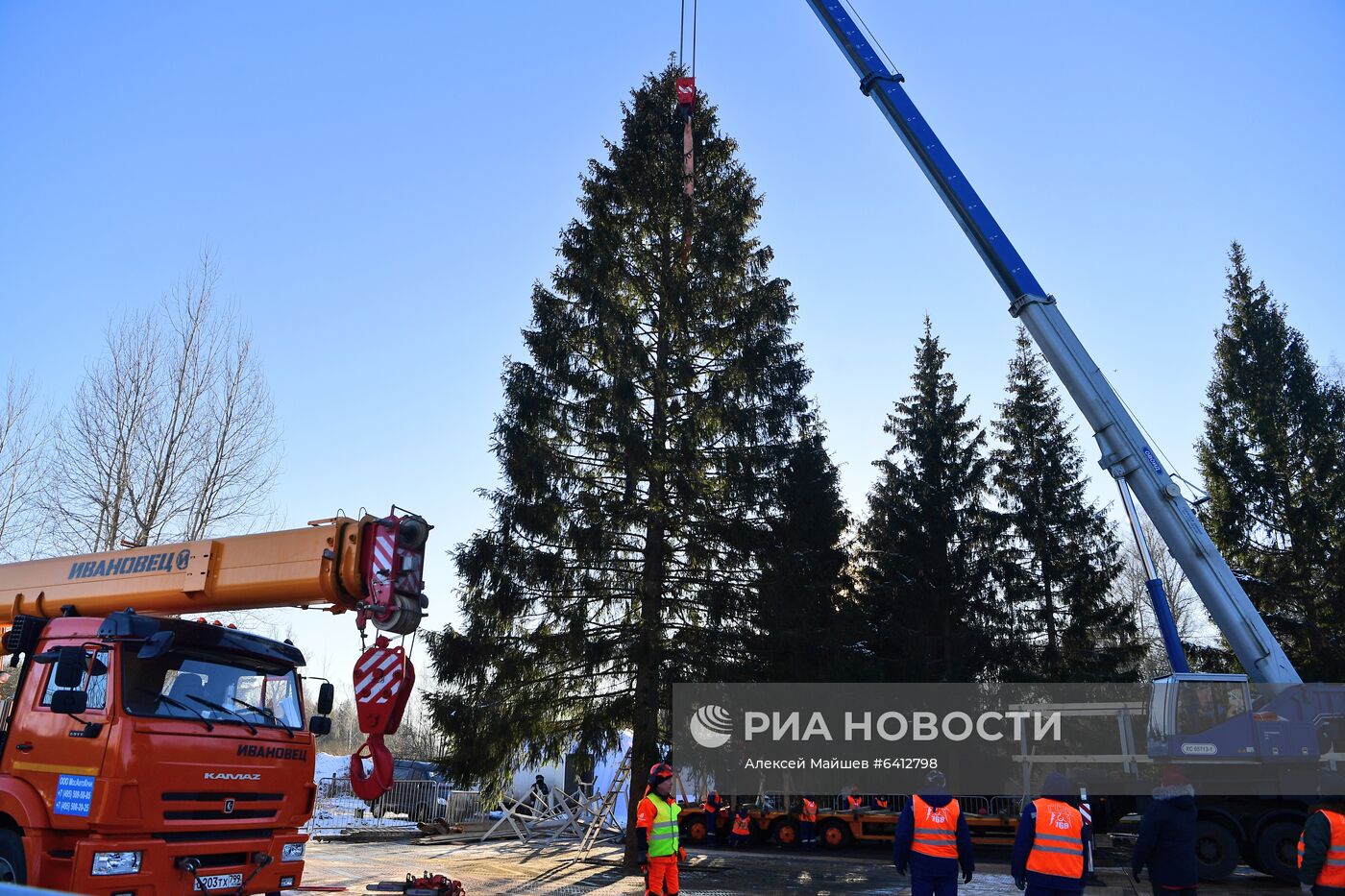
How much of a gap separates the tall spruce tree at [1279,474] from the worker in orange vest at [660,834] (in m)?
23.2

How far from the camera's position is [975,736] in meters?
23.0

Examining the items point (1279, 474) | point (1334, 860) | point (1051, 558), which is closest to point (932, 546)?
point (1051, 558)

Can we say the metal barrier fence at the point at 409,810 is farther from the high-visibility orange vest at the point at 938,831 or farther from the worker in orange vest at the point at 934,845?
the high-visibility orange vest at the point at 938,831

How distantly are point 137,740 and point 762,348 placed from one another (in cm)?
1280

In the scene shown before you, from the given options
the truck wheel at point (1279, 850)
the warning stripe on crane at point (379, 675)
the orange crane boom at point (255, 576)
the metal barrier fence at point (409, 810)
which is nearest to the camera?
the warning stripe on crane at point (379, 675)

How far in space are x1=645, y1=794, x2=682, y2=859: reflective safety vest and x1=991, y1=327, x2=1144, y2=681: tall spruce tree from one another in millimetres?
19876

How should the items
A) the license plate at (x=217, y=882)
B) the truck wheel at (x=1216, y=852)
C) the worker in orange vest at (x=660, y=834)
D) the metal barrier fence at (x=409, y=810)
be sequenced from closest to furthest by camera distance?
1. the license plate at (x=217, y=882)
2. the worker in orange vest at (x=660, y=834)
3. the truck wheel at (x=1216, y=852)
4. the metal barrier fence at (x=409, y=810)

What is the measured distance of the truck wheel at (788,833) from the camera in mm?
19438

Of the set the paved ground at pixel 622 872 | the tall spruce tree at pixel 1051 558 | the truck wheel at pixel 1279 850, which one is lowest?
the paved ground at pixel 622 872

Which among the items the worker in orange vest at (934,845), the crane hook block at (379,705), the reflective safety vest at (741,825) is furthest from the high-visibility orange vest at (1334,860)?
the reflective safety vest at (741,825)

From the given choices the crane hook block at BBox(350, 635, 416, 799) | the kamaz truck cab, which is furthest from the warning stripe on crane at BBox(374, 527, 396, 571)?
the kamaz truck cab

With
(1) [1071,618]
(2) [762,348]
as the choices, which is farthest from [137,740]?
(1) [1071,618]

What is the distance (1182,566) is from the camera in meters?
14.3

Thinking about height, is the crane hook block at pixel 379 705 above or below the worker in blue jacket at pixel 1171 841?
above
